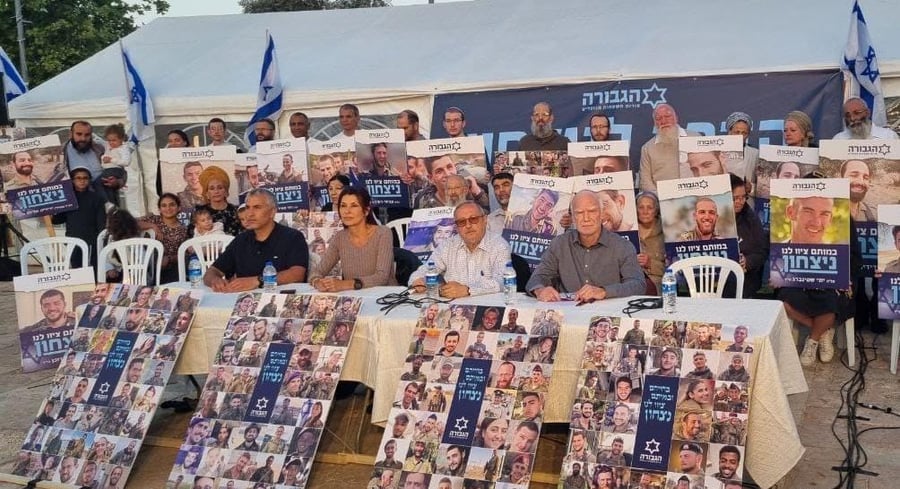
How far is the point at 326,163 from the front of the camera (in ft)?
27.6

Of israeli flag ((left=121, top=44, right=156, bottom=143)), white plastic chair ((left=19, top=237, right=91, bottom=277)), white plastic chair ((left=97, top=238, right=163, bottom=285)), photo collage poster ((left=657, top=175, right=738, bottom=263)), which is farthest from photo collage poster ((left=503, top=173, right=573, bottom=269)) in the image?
israeli flag ((left=121, top=44, right=156, bottom=143))

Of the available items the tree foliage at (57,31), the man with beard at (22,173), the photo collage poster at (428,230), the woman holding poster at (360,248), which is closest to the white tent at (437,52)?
the man with beard at (22,173)

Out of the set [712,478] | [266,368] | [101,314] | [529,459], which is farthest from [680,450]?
[101,314]

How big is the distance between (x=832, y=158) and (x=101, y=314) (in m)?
4.92

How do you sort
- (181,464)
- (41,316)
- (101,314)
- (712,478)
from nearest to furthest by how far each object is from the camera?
(712,478) → (181,464) → (101,314) → (41,316)

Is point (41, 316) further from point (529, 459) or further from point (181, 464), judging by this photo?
point (529, 459)

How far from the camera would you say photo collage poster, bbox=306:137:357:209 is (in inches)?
327

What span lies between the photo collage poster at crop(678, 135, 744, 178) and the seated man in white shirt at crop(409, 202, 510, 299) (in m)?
2.43

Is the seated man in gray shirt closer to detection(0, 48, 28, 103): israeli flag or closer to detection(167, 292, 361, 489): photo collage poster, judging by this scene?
detection(167, 292, 361, 489): photo collage poster

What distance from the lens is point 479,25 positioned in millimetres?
11297

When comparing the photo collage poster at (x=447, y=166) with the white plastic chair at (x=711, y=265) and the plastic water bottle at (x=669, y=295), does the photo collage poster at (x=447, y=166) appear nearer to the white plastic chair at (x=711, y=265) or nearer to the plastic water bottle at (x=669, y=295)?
the white plastic chair at (x=711, y=265)

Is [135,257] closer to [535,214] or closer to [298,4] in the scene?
[535,214]

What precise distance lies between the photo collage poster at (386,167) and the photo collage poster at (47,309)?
2.69 metres

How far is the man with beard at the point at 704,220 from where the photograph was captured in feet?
21.7
